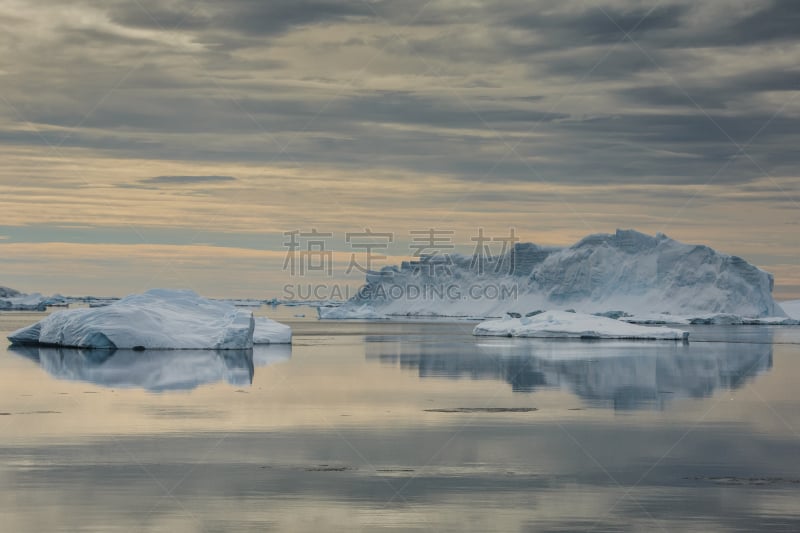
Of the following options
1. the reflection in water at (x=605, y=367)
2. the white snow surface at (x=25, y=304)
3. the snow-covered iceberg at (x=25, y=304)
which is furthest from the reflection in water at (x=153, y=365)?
the white snow surface at (x=25, y=304)

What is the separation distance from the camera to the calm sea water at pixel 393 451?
34.4 ft

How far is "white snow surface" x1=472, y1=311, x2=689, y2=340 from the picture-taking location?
58938 mm

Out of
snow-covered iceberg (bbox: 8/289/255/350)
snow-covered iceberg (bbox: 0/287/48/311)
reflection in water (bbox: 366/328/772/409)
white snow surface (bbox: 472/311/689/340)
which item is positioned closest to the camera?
reflection in water (bbox: 366/328/772/409)

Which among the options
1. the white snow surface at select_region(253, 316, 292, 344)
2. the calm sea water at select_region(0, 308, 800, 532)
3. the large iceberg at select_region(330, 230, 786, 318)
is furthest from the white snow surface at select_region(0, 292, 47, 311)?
the calm sea water at select_region(0, 308, 800, 532)

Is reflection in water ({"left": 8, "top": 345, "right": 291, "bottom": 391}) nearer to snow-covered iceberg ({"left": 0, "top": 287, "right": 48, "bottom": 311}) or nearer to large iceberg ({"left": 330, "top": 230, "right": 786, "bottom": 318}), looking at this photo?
large iceberg ({"left": 330, "top": 230, "right": 786, "bottom": 318})

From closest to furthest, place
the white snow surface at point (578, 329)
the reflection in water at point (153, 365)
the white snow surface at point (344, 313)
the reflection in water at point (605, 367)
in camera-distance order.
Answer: the reflection in water at point (605, 367)
the reflection in water at point (153, 365)
the white snow surface at point (578, 329)
the white snow surface at point (344, 313)

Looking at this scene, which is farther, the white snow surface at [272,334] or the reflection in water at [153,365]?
the white snow surface at [272,334]

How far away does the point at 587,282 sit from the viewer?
137375mm

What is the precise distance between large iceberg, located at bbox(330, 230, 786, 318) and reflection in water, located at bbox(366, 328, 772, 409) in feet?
236

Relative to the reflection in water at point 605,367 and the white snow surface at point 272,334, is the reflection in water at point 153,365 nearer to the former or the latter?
the white snow surface at point 272,334

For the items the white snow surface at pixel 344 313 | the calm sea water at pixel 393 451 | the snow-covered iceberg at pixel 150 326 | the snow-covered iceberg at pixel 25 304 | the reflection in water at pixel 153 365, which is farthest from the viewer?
the snow-covered iceberg at pixel 25 304

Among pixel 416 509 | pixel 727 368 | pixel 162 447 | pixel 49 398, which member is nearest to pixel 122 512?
pixel 416 509

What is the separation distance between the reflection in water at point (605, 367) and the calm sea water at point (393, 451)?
272 millimetres

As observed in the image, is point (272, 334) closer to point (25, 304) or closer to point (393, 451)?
point (393, 451)
